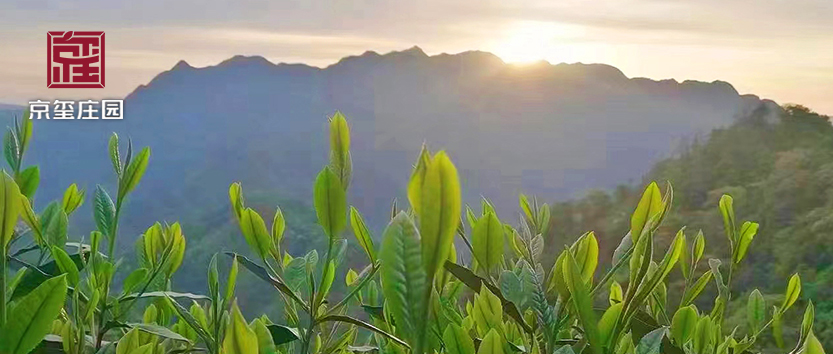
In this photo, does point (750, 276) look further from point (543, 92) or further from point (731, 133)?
point (543, 92)

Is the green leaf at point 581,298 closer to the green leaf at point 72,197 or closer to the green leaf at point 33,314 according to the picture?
the green leaf at point 33,314

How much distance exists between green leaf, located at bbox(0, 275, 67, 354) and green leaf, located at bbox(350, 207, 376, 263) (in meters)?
0.18

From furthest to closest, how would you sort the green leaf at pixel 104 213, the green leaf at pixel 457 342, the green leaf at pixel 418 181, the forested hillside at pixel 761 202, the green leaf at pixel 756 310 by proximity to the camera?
the forested hillside at pixel 761 202 → the green leaf at pixel 756 310 → the green leaf at pixel 104 213 → the green leaf at pixel 457 342 → the green leaf at pixel 418 181

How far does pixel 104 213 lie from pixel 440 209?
0.84 ft

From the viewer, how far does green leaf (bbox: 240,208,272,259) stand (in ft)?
1.31

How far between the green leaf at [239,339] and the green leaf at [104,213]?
0.19 metres

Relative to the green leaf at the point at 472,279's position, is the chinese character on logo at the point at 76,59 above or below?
above

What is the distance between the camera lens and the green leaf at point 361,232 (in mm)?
419

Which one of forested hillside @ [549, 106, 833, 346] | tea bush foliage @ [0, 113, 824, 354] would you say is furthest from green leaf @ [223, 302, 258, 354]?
forested hillside @ [549, 106, 833, 346]

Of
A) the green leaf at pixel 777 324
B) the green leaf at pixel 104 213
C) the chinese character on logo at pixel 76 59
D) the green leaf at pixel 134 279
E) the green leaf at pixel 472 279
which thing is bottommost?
the green leaf at pixel 777 324

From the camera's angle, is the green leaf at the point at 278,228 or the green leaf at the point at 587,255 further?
the green leaf at the point at 278,228

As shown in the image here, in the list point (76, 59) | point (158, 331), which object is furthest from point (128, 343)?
point (76, 59)

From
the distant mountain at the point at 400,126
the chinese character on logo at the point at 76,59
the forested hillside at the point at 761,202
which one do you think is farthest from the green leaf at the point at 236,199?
the distant mountain at the point at 400,126

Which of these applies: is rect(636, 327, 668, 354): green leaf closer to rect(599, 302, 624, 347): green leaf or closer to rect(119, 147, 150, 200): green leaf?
rect(599, 302, 624, 347): green leaf
